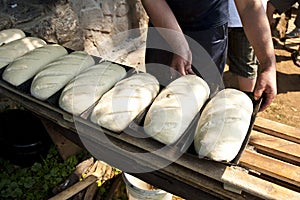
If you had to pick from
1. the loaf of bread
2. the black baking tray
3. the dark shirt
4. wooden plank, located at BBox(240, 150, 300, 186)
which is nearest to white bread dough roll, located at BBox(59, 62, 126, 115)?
the black baking tray

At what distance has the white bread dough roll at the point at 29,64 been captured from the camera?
153 cm

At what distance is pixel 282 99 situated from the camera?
337cm

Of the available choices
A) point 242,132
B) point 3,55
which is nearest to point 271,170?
point 242,132

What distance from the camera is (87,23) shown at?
266 cm

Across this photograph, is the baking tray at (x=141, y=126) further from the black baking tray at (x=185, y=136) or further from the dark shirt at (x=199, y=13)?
the dark shirt at (x=199, y=13)

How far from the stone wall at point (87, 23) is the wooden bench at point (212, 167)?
0.80m

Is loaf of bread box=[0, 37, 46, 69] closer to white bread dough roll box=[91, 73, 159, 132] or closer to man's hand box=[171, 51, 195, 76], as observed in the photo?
white bread dough roll box=[91, 73, 159, 132]

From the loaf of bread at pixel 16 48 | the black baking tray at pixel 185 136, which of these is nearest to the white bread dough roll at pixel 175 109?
the black baking tray at pixel 185 136

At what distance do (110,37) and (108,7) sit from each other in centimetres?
25

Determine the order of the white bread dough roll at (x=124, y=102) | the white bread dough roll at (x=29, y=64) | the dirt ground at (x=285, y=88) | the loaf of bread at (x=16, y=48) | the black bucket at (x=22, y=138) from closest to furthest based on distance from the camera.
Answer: the white bread dough roll at (x=124, y=102)
the white bread dough roll at (x=29, y=64)
the loaf of bread at (x=16, y=48)
the black bucket at (x=22, y=138)
the dirt ground at (x=285, y=88)

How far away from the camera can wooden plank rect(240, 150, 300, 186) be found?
136 centimetres

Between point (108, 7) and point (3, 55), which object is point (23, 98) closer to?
point (3, 55)

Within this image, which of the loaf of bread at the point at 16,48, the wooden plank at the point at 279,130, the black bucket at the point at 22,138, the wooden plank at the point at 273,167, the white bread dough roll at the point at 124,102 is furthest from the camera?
the black bucket at the point at 22,138

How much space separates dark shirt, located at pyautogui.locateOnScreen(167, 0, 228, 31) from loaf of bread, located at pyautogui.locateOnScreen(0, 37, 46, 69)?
0.77 meters
